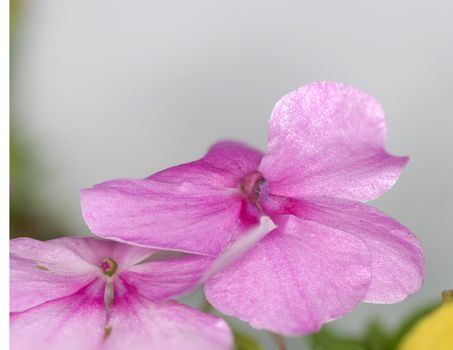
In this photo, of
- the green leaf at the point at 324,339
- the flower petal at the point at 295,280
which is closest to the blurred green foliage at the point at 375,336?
the green leaf at the point at 324,339

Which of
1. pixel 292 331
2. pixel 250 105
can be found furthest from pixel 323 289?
pixel 250 105

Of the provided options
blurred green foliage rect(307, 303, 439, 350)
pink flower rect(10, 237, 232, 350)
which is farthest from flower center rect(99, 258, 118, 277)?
blurred green foliage rect(307, 303, 439, 350)

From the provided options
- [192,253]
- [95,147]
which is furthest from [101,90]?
[192,253]

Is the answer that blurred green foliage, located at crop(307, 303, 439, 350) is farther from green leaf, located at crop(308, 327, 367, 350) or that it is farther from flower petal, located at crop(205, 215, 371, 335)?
flower petal, located at crop(205, 215, 371, 335)

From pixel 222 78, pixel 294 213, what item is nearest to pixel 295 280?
pixel 294 213

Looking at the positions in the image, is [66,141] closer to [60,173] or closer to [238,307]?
[60,173]

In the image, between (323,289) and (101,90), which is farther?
(101,90)
